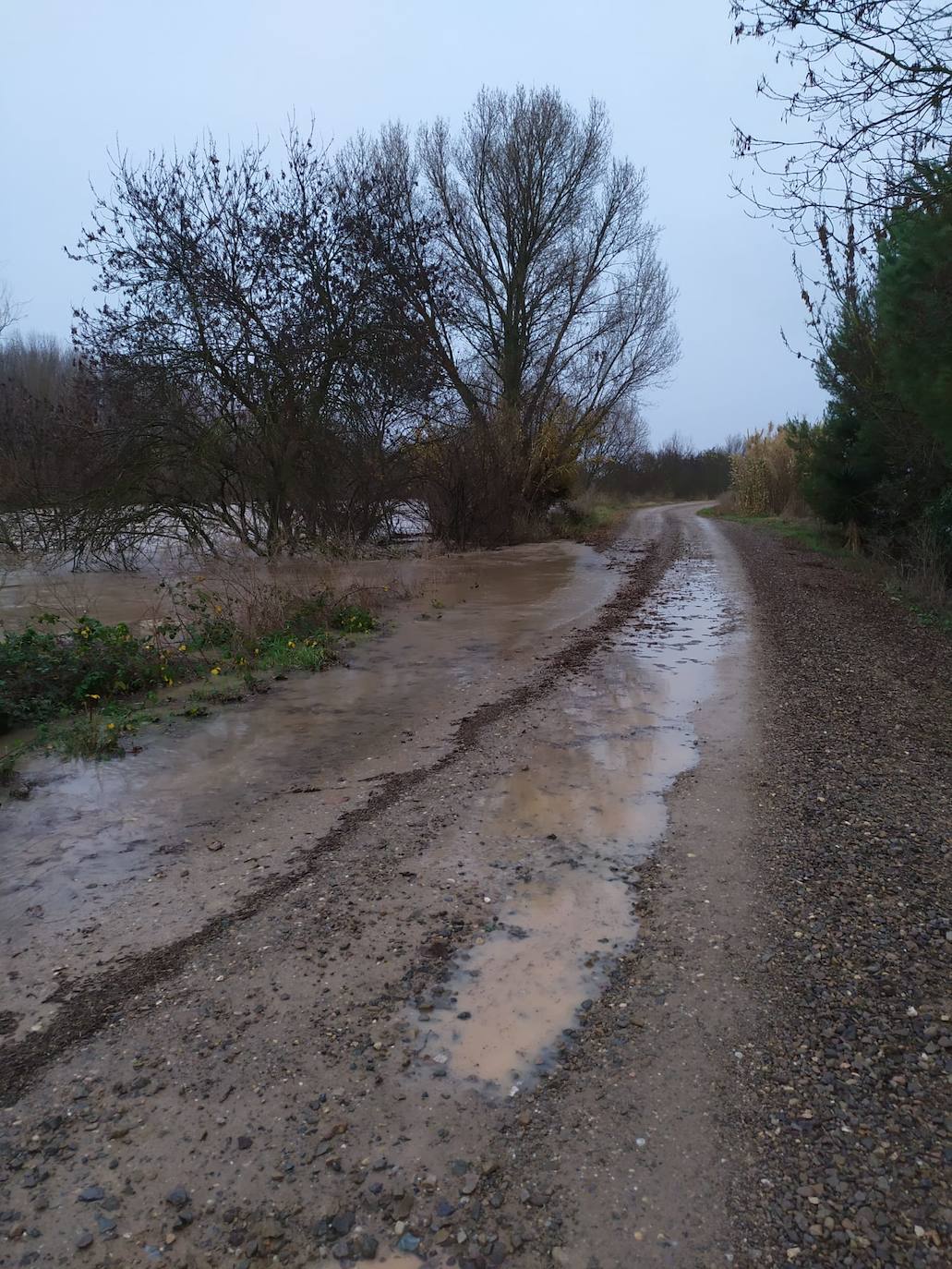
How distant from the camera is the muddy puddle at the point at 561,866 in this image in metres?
2.75

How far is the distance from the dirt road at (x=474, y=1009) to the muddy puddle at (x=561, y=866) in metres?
0.02

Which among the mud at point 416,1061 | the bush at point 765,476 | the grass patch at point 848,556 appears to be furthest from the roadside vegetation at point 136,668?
the bush at point 765,476

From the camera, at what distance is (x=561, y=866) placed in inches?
152

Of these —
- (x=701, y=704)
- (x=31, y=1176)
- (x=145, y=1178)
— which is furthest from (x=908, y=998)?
(x=701, y=704)

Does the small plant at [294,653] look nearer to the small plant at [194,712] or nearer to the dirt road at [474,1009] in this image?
the small plant at [194,712]

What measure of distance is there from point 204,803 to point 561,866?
226 cm

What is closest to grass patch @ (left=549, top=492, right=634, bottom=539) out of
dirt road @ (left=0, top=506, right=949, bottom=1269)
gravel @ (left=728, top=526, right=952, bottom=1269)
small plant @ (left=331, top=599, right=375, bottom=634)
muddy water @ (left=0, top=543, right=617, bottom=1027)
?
small plant @ (left=331, top=599, right=375, bottom=634)

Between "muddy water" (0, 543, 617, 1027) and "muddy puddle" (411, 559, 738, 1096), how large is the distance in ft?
3.07

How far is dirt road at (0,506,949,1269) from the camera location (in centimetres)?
208

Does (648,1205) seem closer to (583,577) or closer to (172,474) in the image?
(583,577)

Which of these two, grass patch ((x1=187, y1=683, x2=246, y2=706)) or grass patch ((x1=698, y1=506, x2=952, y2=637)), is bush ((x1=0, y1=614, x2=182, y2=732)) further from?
grass patch ((x1=698, y1=506, x2=952, y2=637))

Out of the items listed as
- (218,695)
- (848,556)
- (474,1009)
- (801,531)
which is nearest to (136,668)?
(218,695)

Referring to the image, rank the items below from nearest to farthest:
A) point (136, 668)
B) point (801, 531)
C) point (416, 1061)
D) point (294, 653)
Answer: point (416, 1061), point (136, 668), point (294, 653), point (801, 531)

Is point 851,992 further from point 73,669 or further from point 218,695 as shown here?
point 73,669
